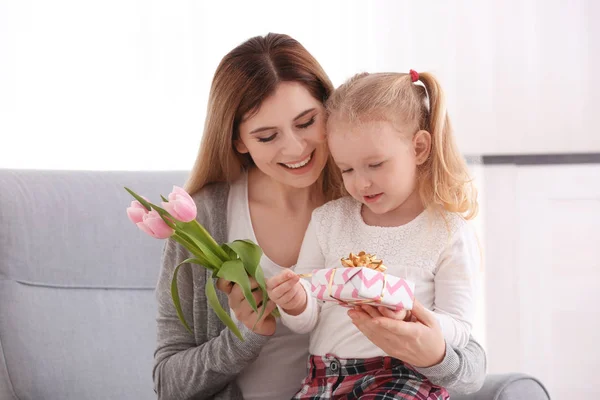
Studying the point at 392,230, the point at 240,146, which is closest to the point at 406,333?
the point at 392,230

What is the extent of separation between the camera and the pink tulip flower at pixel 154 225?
51.3 inches

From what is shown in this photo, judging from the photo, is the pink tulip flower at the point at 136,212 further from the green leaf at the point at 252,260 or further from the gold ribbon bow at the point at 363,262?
the gold ribbon bow at the point at 363,262

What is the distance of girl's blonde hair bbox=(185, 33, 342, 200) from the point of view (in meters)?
1.67

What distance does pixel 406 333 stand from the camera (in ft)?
4.40

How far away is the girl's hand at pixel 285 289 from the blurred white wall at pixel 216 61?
1.42 m

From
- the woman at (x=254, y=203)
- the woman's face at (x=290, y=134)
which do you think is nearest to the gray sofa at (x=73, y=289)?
the woman at (x=254, y=203)

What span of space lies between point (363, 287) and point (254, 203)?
0.63 metres

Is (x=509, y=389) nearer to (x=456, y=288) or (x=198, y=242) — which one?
(x=456, y=288)

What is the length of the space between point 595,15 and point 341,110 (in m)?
1.43

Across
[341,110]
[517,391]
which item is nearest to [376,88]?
[341,110]

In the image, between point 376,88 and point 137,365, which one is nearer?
point 376,88

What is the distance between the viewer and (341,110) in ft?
5.15

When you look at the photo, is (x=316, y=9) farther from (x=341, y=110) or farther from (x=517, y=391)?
(x=517, y=391)

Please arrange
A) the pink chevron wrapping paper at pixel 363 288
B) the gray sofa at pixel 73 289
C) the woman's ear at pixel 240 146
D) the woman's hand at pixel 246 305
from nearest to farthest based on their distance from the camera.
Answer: the pink chevron wrapping paper at pixel 363 288
the woman's hand at pixel 246 305
the woman's ear at pixel 240 146
the gray sofa at pixel 73 289
